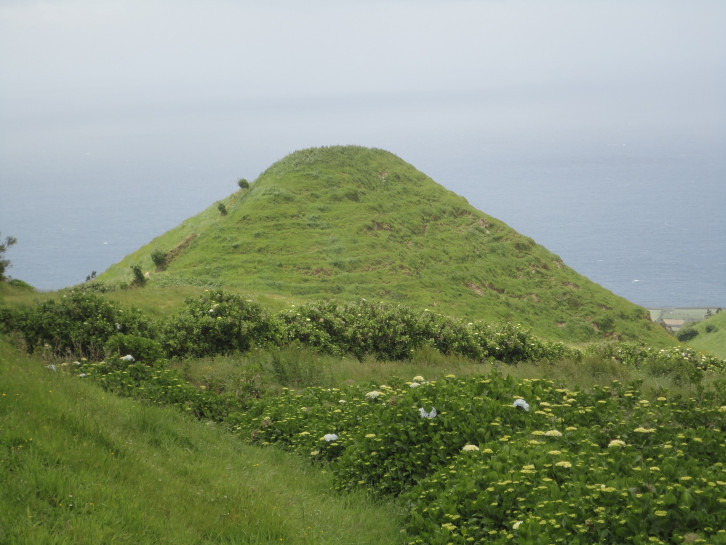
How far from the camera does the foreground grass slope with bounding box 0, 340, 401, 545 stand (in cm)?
476

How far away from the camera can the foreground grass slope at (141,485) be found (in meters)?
4.76

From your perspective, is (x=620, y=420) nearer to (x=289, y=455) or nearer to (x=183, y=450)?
(x=289, y=455)

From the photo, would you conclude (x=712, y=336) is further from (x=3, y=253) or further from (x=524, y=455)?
(x=524, y=455)

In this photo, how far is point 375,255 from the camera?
4194cm

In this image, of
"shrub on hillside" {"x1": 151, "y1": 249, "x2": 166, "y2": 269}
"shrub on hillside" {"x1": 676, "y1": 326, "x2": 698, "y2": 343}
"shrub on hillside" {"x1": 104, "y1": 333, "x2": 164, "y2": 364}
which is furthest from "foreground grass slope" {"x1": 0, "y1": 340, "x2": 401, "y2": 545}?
"shrub on hillside" {"x1": 676, "y1": 326, "x2": 698, "y2": 343}

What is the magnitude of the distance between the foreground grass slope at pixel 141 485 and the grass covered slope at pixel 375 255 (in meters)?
26.5

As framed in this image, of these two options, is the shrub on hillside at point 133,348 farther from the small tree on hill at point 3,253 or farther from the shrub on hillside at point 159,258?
the shrub on hillside at point 159,258

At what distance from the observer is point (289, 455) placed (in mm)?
7867

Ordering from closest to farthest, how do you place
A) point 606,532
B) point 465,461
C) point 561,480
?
point 606,532, point 561,480, point 465,461

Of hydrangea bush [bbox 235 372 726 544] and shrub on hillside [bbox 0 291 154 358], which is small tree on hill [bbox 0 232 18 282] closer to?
shrub on hillside [bbox 0 291 154 358]

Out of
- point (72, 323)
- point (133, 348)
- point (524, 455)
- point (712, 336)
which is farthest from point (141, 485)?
point (712, 336)

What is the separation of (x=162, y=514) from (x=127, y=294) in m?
21.2

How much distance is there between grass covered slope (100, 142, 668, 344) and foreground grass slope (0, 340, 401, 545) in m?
26.5

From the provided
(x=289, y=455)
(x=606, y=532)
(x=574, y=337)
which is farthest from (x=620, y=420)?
(x=574, y=337)
